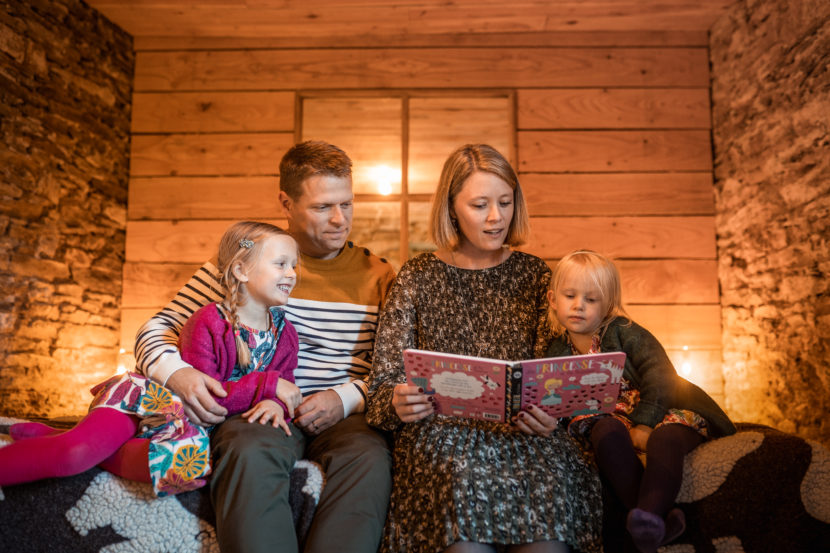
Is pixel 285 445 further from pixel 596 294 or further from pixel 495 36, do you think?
pixel 495 36

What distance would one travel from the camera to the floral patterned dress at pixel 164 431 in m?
1.37

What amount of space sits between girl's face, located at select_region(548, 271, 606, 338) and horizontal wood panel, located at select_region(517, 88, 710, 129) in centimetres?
176

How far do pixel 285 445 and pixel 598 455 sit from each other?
2.63 feet

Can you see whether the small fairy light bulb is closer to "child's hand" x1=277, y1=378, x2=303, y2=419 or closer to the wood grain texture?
the wood grain texture

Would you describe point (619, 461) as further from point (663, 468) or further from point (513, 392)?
point (513, 392)

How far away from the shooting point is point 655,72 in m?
3.21

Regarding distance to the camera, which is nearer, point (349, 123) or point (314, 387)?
point (314, 387)

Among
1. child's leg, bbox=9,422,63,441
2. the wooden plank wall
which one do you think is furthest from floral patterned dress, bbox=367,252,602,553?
the wooden plank wall

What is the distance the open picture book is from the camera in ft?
4.43

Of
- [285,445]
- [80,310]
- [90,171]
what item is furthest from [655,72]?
[80,310]

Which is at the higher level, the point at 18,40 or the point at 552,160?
the point at 18,40

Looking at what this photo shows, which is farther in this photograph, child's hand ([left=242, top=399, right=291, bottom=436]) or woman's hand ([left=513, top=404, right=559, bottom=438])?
child's hand ([left=242, top=399, right=291, bottom=436])

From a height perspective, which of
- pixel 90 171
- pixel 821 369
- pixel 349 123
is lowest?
pixel 821 369

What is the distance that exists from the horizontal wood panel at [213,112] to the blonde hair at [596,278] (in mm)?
2079
